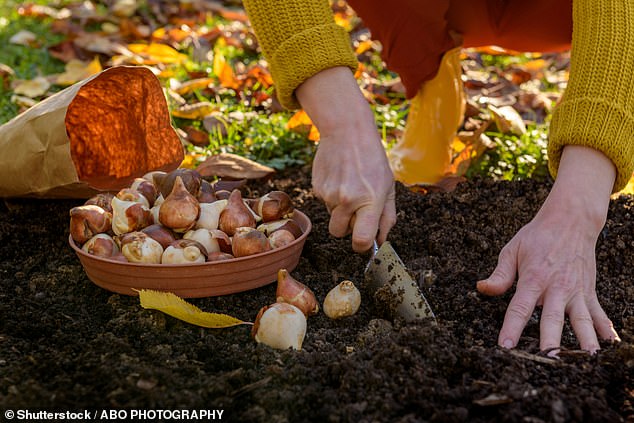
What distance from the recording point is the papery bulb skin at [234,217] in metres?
1.64

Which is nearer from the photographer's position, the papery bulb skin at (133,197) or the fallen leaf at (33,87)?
the papery bulb skin at (133,197)

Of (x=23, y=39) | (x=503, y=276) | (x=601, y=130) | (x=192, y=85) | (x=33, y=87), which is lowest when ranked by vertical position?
(x=23, y=39)

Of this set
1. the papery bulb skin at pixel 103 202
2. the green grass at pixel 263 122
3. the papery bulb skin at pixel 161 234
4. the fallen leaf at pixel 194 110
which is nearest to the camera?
the papery bulb skin at pixel 161 234

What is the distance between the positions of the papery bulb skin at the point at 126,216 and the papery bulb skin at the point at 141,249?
0.21ft

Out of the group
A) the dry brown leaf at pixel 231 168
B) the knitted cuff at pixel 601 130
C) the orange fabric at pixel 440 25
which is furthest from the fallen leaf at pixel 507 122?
the knitted cuff at pixel 601 130

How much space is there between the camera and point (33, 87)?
2865 millimetres

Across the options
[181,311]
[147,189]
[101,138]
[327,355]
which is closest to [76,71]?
[101,138]

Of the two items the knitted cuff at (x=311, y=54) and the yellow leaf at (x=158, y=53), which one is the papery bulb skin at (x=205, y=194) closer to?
the knitted cuff at (x=311, y=54)

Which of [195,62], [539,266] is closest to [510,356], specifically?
[539,266]

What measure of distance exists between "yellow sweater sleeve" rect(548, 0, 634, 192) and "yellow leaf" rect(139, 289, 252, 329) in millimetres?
783

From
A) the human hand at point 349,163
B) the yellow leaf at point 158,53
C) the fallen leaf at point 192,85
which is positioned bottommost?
the yellow leaf at point 158,53

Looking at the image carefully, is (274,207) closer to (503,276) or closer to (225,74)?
(503,276)

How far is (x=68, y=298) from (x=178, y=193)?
328mm

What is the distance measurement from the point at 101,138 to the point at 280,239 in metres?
0.76
